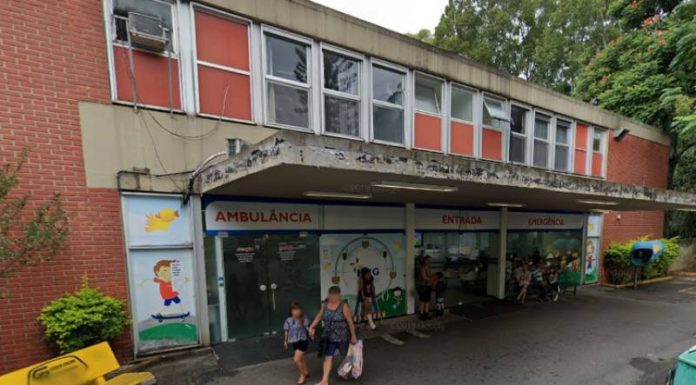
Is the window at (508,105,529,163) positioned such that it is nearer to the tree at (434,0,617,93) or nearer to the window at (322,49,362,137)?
the window at (322,49,362,137)

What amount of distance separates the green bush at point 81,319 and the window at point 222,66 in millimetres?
3357

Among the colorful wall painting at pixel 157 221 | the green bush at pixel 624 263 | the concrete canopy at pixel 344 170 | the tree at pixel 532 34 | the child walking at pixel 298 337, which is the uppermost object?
the tree at pixel 532 34

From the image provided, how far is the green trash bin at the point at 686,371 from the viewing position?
3.22 metres

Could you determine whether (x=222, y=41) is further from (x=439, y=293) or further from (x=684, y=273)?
(x=684, y=273)

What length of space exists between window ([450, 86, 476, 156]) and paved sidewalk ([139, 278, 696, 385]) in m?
4.49

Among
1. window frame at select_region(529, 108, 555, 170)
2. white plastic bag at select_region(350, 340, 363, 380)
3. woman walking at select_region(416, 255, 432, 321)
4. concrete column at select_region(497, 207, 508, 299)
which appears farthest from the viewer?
window frame at select_region(529, 108, 555, 170)

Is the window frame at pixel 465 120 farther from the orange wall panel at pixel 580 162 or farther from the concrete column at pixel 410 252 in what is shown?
the orange wall panel at pixel 580 162

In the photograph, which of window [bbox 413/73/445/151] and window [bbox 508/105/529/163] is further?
window [bbox 508/105/529/163]

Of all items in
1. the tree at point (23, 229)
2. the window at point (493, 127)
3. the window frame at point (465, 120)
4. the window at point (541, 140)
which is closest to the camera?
the tree at point (23, 229)

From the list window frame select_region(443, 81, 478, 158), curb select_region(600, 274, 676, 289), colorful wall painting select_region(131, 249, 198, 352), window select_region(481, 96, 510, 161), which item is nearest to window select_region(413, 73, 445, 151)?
window frame select_region(443, 81, 478, 158)

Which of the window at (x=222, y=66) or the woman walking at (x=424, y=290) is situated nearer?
the window at (x=222, y=66)

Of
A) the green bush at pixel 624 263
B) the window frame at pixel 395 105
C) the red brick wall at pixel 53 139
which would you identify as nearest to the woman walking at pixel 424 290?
the window frame at pixel 395 105

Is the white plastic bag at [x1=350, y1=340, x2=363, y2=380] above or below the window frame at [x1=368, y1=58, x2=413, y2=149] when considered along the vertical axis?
below

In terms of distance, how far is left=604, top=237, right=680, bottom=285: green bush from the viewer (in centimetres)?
1190
